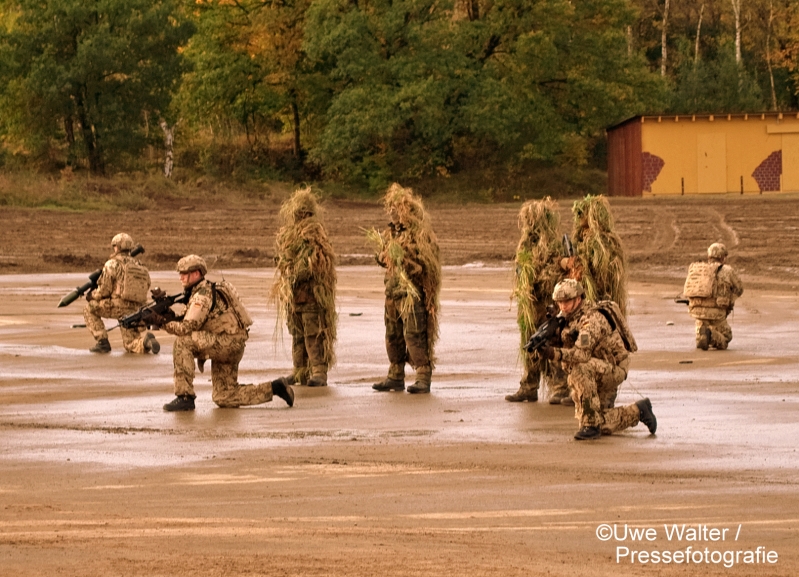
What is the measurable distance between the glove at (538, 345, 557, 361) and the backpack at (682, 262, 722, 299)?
6590 millimetres

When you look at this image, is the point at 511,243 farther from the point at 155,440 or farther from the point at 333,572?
the point at 333,572

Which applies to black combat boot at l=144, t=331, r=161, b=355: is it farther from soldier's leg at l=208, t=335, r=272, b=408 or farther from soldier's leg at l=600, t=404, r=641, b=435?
soldier's leg at l=600, t=404, r=641, b=435

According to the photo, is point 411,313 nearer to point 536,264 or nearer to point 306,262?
point 306,262

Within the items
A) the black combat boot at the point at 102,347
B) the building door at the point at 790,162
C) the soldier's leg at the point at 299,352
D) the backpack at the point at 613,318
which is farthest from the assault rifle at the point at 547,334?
the building door at the point at 790,162

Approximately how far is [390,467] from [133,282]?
8374 millimetres

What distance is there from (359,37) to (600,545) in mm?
48061

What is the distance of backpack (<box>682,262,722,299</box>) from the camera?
17016 millimetres

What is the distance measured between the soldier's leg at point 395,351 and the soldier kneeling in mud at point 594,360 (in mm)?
3103

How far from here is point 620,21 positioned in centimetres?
6009

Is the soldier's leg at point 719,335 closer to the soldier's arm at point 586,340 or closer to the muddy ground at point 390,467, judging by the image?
the muddy ground at point 390,467

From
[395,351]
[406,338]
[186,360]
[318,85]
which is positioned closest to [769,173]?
[318,85]

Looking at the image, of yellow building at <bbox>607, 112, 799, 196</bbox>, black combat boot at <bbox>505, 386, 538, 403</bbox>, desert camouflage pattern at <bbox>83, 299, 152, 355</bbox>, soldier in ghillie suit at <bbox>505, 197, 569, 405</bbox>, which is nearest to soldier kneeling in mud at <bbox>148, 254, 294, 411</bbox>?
black combat boot at <bbox>505, 386, 538, 403</bbox>

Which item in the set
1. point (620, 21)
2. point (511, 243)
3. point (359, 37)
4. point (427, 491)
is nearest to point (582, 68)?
point (620, 21)

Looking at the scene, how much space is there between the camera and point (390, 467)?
9.91 meters
